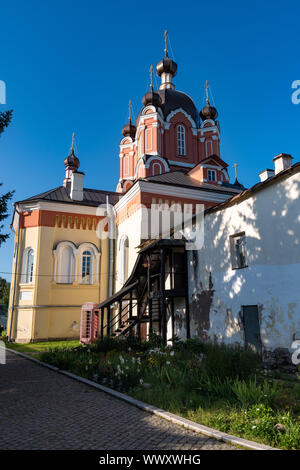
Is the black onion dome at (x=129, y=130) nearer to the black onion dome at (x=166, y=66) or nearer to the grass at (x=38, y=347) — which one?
the black onion dome at (x=166, y=66)

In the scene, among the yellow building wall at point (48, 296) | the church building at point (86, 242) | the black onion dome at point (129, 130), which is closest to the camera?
the church building at point (86, 242)

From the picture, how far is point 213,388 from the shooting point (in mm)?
6113

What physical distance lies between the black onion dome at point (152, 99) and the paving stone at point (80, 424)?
75.5ft

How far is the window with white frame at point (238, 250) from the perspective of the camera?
35.7ft

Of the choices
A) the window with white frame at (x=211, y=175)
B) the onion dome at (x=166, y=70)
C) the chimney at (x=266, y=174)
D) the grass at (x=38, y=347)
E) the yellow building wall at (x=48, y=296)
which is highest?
the onion dome at (x=166, y=70)

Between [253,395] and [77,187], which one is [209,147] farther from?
[253,395]

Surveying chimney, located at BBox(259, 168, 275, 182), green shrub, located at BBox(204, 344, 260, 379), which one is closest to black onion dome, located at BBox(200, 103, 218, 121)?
chimney, located at BBox(259, 168, 275, 182)

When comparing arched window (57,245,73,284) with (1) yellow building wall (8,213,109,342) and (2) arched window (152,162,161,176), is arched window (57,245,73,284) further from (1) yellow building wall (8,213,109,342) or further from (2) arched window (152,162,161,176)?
(2) arched window (152,162,161,176)

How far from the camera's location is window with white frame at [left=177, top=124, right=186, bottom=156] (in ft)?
86.9

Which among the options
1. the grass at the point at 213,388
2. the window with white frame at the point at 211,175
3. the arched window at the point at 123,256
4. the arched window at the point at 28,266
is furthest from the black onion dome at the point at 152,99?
the grass at the point at 213,388

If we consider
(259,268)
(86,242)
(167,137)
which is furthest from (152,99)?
(259,268)

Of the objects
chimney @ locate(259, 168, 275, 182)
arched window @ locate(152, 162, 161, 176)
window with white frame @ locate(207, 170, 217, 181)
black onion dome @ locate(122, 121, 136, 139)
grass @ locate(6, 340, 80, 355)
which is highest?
black onion dome @ locate(122, 121, 136, 139)

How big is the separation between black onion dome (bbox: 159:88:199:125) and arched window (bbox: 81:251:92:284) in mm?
12954

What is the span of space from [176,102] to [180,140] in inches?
139
